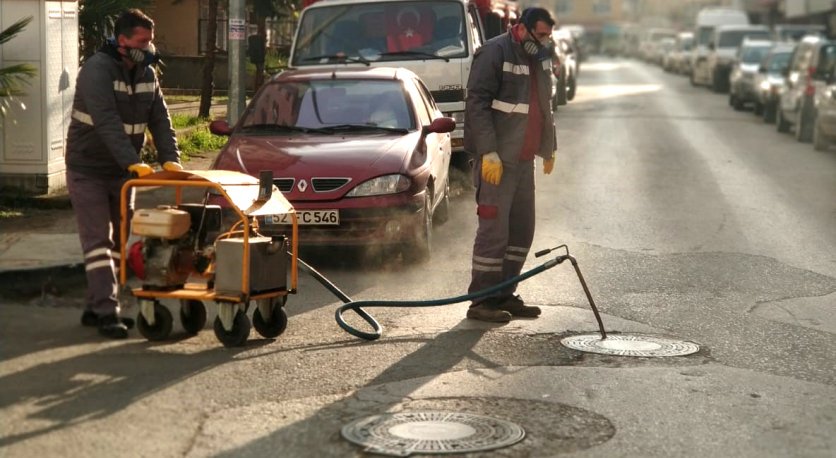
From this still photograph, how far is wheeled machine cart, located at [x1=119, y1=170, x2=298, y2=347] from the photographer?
754 cm

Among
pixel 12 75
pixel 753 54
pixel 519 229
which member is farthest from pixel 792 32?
pixel 519 229

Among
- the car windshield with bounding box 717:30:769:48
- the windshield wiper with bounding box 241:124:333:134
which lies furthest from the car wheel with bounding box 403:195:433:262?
the car windshield with bounding box 717:30:769:48

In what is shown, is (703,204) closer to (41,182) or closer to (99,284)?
(41,182)

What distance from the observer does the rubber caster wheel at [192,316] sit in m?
7.88

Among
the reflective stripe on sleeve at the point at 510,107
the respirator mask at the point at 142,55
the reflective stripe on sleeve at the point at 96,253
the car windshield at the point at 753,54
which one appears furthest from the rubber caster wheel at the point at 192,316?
the car windshield at the point at 753,54

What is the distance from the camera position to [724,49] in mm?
41344

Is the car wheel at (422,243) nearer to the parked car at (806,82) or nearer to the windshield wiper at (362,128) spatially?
the windshield wiper at (362,128)

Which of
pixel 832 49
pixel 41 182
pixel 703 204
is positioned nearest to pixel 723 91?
pixel 832 49

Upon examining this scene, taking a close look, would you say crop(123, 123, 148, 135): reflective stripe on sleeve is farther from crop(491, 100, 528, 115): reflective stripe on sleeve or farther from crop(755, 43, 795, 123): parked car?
crop(755, 43, 795, 123): parked car

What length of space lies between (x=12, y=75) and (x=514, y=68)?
5414mm

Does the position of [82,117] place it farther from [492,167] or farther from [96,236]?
[492,167]

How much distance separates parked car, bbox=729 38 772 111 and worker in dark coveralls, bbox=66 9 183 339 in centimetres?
2305

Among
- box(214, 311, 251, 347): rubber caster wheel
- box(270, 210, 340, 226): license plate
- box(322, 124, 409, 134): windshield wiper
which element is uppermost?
box(322, 124, 409, 134): windshield wiper

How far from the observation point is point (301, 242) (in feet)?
33.7
